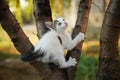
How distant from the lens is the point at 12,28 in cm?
134

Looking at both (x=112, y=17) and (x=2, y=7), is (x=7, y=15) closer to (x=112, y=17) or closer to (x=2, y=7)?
(x=2, y=7)

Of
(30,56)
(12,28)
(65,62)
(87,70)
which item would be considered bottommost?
(87,70)

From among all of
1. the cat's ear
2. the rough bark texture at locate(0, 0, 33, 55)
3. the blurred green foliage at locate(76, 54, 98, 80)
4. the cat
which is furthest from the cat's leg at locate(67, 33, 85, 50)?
the blurred green foliage at locate(76, 54, 98, 80)

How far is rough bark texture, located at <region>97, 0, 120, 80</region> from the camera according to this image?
1.38 metres

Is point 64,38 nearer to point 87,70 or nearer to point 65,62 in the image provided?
point 65,62

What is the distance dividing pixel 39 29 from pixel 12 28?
219 mm

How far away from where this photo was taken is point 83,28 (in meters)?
1.57

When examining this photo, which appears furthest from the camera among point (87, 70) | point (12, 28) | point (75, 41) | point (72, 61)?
point (87, 70)

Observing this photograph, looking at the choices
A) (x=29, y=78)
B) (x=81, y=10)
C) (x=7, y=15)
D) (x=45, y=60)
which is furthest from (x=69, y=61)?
(x=29, y=78)

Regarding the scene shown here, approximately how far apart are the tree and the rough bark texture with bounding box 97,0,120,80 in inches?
5.1

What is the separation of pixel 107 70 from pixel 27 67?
275 centimetres

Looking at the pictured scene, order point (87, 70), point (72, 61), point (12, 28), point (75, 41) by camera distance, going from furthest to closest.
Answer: point (87, 70)
point (75, 41)
point (72, 61)
point (12, 28)

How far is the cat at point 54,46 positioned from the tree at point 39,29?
0.09 feet

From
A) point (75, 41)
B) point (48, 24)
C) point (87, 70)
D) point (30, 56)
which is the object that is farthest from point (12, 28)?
point (87, 70)
